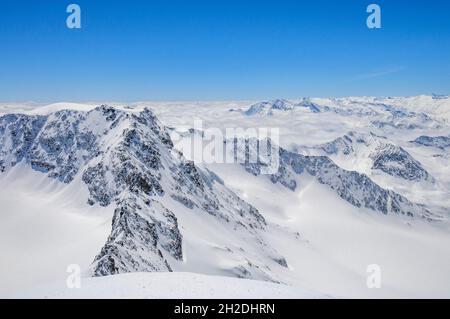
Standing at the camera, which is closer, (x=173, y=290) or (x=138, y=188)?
(x=173, y=290)

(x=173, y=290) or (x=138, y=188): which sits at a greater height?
(x=173, y=290)

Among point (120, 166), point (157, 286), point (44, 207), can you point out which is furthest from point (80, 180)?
point (157, 286)

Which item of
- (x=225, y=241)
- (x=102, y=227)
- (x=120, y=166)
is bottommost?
(x=225, y=241)

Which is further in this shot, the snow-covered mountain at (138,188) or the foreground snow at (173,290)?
the snow-covered mountain at (138,188)

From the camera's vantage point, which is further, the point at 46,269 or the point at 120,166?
the point at 120,166

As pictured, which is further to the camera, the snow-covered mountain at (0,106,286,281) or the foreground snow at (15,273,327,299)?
the snow-covered mountain at (0,106,286,281)

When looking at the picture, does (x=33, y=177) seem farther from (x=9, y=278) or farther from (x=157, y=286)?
(x=157, y=286)

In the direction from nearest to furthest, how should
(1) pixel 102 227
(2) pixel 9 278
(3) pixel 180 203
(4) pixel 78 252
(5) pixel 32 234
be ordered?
(2) pixel 9 278 < (4) pixel 78 252 < (1) pixel 102 227 < (5) pixel 32 234 < (3) pixel 180 203
